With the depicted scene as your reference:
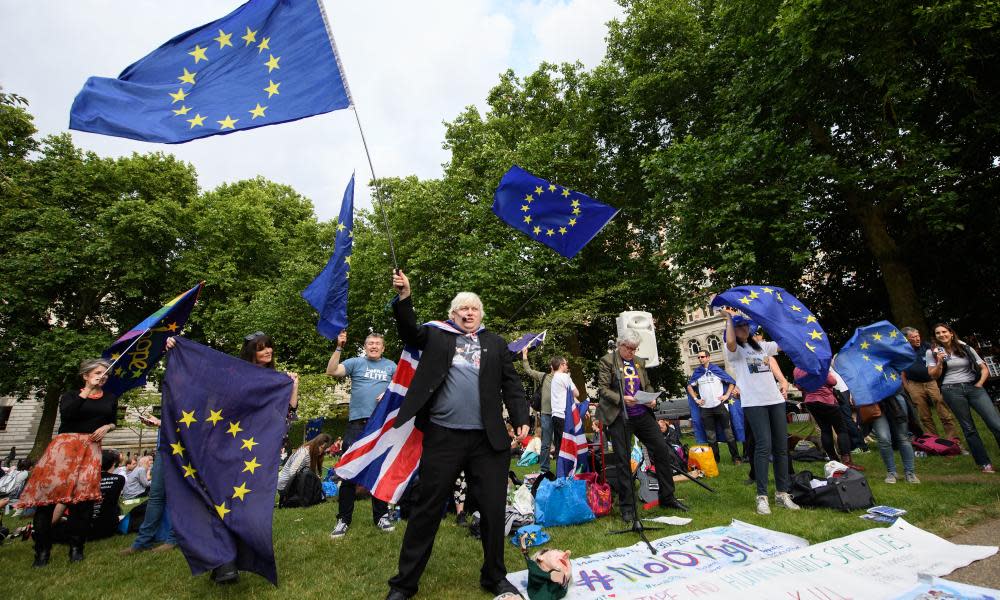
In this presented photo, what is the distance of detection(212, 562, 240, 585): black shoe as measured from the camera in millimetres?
4020

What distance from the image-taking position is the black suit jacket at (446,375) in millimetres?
3627

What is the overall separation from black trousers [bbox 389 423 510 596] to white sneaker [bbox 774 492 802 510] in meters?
3.81

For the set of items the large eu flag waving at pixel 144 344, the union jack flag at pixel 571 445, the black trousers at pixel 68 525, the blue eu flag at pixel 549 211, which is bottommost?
the black trousers at pixel 68 525

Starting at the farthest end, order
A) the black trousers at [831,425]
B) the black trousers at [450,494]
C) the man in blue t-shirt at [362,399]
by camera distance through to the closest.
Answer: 1. the black trousers at [831,425]
2. the man in blue t-shirt at [362,399]
3. the black trousers at [450,494]

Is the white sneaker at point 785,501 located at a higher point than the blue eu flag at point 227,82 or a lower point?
lower

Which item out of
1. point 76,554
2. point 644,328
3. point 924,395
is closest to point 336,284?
point 76,554

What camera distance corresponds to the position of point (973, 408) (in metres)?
6.79

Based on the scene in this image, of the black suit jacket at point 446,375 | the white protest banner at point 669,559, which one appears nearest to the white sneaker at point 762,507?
the white protest banner at point 669,559

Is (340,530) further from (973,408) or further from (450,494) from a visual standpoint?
(973,408)

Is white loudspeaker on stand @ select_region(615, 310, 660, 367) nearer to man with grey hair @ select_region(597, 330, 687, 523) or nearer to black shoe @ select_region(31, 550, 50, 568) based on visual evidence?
man with grey hair @ select_region(597, 330, 687, 523)

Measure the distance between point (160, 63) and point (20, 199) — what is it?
15.5ft

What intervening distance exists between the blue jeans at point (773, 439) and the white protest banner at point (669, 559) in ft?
4.14

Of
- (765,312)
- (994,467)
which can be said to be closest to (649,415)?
(765,312)

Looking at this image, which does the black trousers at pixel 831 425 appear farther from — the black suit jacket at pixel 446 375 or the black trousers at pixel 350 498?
Answer: the black trousers at pixel 350 498
